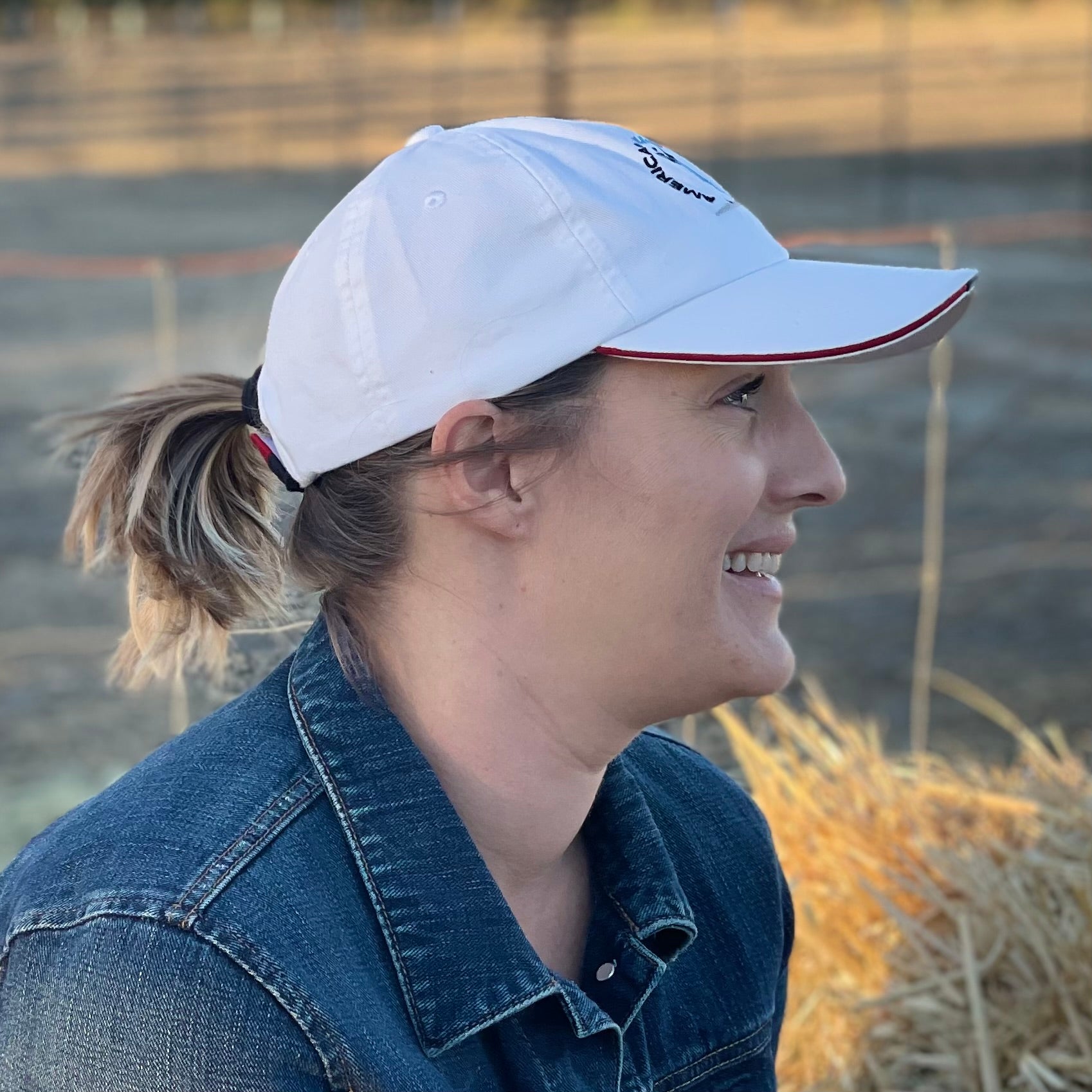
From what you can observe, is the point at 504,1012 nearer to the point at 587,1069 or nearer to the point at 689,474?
the point at 587,1069

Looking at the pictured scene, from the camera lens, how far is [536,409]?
50.0 inches

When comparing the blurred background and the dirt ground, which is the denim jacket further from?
the dirt ground

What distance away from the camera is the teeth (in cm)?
133

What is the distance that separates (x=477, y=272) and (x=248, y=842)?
0.45 m

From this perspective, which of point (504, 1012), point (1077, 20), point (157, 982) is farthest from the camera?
point (1077, 20)

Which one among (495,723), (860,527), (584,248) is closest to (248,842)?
(495,723)

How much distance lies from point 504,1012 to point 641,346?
0.51 m

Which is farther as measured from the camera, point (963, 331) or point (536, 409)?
point (963, 331)

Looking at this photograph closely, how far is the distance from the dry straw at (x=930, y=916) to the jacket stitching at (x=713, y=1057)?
733 millimetres

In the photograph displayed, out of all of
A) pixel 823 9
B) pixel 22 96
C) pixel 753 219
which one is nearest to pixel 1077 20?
pixel 823 9

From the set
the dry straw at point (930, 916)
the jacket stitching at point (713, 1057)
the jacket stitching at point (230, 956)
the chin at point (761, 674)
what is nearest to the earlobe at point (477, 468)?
the chin at point (761, 674)

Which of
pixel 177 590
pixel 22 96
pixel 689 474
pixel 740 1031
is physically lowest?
pixel 22 96

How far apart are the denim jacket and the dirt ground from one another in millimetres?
691

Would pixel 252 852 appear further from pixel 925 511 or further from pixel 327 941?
pixel 925 511
